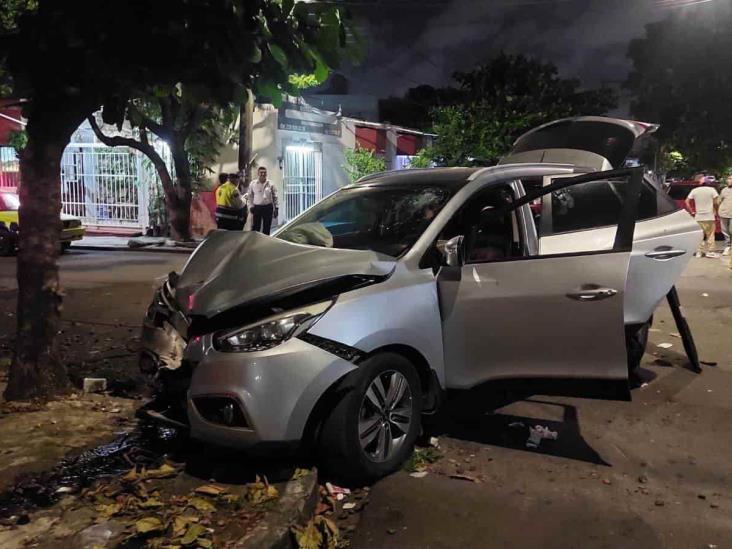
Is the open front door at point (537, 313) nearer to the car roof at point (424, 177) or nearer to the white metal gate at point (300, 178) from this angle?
the car roof at point (424, 177)

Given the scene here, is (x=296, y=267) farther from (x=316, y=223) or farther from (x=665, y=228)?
(x=665, y=228)

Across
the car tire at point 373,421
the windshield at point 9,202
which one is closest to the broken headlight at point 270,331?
the car tire at point 373,421

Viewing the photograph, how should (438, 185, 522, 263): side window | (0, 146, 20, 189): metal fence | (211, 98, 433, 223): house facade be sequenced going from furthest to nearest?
(0, 146, 20, 189): metal fence
(211, 98, 433, 223): house facade
(438, 185, 522, 263): side window

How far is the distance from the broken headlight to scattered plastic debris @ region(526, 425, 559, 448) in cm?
187

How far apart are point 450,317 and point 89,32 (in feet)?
8.73

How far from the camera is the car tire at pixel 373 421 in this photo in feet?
12.1

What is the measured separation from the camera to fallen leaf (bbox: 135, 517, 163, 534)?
3176mm

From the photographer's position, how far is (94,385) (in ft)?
17.7

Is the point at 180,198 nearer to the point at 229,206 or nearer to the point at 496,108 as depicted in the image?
the point at 229,206

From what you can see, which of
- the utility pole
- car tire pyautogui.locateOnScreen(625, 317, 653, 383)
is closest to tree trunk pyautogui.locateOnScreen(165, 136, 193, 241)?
the utility pole

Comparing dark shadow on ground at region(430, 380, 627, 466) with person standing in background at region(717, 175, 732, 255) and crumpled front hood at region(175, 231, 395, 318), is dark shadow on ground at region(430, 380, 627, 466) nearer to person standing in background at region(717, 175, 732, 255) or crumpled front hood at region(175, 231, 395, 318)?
crumpled front hood at region(175, 231, 395, 318)

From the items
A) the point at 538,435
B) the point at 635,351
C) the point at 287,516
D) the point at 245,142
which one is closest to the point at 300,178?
the point at 245,142

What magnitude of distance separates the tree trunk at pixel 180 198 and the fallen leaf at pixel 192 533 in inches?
581

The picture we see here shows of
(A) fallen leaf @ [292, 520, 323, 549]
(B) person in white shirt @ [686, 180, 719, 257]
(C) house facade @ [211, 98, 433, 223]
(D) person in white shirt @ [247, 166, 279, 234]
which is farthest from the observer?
(C) house facade @ [211, 98, 433, 223]
